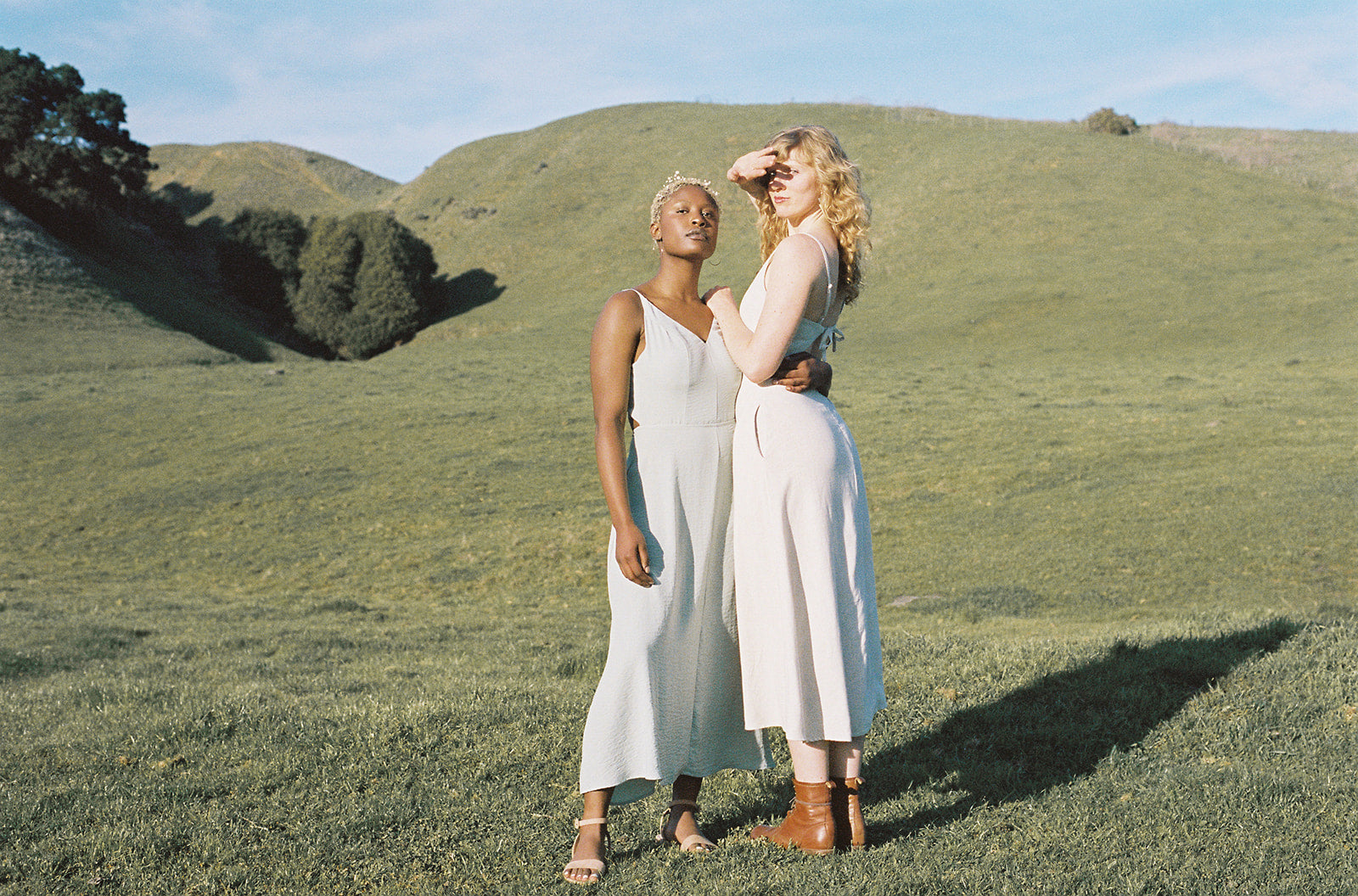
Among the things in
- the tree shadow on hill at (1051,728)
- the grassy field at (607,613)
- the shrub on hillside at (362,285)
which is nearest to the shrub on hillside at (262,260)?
the shrub on hillside at (362,285)

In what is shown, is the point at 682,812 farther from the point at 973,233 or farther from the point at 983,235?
the point at 973,233

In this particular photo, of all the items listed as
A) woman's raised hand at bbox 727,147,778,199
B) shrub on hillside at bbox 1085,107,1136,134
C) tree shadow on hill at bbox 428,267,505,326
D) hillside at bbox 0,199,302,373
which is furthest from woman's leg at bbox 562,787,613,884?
shrub on hillside at bbox 1085,107,1136,134

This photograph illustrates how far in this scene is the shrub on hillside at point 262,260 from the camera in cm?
6956

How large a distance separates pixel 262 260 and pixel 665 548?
7404cm

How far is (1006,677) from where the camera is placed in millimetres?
6613

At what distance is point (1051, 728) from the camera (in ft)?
18.0

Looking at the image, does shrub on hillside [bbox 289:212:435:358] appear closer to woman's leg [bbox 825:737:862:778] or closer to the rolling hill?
the rolling hill

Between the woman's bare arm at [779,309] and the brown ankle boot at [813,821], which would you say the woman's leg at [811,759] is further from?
the woman's bare arm at [779,309]

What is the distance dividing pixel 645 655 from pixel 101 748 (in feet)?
12.1

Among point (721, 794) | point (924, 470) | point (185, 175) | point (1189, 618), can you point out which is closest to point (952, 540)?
point (924, 470)

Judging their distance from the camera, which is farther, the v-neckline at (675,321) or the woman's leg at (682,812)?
the woman's leg at (682,812)

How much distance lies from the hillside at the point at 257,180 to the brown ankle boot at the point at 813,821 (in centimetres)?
10803

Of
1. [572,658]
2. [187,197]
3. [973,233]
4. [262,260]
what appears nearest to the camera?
[572,658]

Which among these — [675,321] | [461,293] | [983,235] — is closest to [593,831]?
[675,321]
